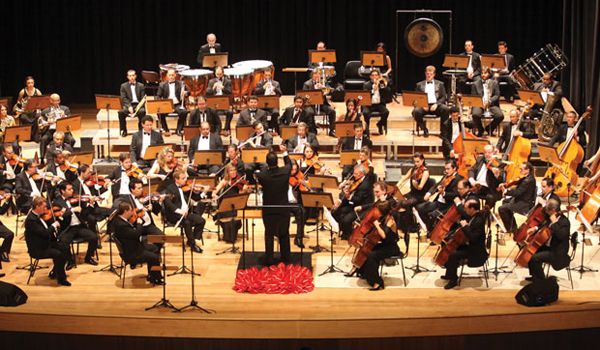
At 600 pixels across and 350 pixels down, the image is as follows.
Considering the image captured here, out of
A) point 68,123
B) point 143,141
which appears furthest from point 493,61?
point 68,123

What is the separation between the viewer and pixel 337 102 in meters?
17.5

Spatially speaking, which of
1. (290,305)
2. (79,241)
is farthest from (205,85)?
(290,305)

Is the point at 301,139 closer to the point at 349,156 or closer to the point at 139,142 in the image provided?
the point at 349,156

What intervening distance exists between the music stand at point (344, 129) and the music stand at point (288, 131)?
24.6 inches

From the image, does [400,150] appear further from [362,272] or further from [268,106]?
[362,272]

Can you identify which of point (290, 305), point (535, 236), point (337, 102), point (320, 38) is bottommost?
point (290, 305)

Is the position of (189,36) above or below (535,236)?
above

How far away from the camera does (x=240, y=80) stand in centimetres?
1589

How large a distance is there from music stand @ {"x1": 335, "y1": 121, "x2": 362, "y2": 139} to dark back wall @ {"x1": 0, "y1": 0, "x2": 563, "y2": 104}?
6.04 meters

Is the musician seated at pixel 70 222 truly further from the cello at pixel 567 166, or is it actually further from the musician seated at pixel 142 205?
the cello at pixel 567 166

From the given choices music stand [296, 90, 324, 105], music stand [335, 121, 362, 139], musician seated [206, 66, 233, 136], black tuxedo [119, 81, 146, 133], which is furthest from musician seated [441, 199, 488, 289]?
black tuxedo [119, 81, 146, 133]

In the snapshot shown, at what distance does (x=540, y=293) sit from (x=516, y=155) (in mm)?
3233

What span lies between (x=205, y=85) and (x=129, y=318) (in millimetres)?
7890

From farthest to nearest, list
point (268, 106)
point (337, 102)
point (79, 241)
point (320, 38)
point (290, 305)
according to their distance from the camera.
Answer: point (320, 38)
point (337, 102)
point (268, 106)
point (79, 241)
point (290, 305)
